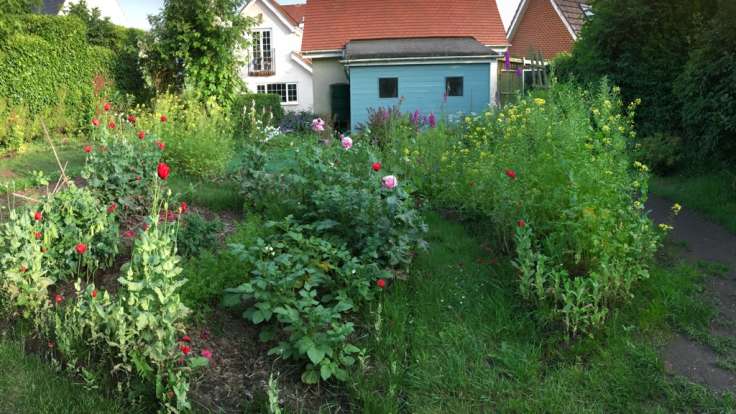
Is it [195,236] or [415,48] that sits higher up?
[415,48]

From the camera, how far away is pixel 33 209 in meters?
4.04

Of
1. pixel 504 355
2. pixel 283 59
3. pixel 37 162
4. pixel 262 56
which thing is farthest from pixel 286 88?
pixel 504 355

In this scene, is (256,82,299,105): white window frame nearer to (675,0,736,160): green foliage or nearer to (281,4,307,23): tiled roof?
(281,4,307,23): tiled roof

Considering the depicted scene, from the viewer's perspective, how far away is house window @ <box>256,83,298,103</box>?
2572cm

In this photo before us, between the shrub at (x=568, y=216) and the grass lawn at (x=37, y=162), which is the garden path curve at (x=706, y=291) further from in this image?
the grass lawn at (x=37, y=162)

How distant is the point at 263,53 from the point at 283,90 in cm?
182

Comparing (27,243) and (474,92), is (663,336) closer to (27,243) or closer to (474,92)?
(27,243)

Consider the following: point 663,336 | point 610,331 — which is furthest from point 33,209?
point 663,336

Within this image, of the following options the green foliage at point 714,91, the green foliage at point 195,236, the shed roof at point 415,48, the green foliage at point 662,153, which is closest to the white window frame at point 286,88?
the shed roof at point 415,48

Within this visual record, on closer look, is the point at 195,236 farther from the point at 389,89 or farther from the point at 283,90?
the point at 283,90

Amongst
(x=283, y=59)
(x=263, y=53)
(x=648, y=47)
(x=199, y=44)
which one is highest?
(x=263, y=53)

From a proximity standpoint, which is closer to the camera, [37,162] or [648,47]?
[37,162]

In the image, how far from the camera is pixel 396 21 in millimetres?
23281

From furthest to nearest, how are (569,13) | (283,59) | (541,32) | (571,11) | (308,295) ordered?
(283,59), (541,32), (571,11), (569,13), (308,295)
